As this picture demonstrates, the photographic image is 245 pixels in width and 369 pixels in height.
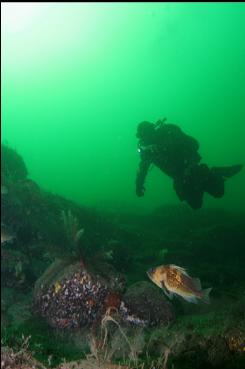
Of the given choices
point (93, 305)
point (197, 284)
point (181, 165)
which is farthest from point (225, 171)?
point (197, 284)

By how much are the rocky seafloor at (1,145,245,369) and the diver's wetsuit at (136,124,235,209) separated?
228 centimetres

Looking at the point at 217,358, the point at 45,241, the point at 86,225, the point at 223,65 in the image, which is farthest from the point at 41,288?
the point at 223,65

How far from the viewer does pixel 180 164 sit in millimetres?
13445

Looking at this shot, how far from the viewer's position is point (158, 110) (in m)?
154

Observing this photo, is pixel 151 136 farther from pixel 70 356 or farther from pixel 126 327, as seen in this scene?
Result: pixel 70 356

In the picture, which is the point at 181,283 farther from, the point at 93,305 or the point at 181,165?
the point at 181,165

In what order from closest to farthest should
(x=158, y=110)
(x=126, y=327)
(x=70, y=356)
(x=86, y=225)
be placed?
(x=70, y=356) < (x=126, y=327) < (x=86, y=225) < (x=158, y=110)

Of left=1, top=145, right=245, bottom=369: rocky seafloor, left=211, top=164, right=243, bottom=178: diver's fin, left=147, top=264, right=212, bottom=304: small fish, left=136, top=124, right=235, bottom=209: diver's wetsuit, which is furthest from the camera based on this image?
left=211, top=164, right=243, bottom=178: diver's fin

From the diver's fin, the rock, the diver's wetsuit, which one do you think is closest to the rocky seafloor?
the rock

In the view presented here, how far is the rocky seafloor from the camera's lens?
16.9 feet

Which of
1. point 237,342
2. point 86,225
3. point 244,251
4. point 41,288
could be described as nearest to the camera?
point 237,342

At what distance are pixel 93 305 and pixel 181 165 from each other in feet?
24.6

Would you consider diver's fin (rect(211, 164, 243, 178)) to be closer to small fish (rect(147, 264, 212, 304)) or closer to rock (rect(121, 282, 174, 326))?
rock (rect(121, 282, 174, 326))

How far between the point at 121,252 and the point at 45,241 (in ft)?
8.03
